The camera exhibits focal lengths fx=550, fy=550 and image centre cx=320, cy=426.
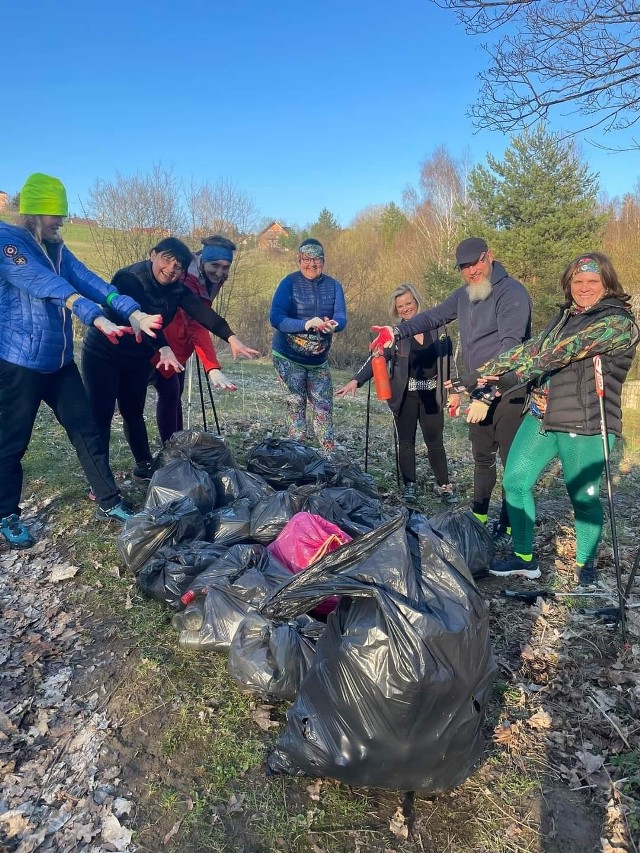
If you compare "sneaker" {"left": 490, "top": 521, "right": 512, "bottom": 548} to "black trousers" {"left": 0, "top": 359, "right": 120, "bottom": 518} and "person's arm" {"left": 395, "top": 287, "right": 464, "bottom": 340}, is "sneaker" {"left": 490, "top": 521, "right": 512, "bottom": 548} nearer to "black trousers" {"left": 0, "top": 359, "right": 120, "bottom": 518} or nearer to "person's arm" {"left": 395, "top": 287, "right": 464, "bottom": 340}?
"person's arm" {"left": 395, "top": 287, "right": 464, "bottom": 340}

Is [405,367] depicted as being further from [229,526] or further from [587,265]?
[229,526]

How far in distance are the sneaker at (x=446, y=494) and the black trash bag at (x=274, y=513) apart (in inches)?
80.4

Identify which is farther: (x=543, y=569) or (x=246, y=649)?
(x=543, y=569)

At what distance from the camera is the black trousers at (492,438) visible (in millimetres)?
3775

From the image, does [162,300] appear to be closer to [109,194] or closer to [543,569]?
[543,569]

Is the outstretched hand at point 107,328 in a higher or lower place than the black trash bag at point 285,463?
higher

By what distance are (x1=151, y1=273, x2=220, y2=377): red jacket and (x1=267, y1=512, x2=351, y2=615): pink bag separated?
2004mm

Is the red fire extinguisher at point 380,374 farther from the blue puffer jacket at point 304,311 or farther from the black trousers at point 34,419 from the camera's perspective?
the black trousers at point 34,419

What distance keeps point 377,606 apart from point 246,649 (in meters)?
0.89

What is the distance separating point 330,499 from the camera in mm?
3486

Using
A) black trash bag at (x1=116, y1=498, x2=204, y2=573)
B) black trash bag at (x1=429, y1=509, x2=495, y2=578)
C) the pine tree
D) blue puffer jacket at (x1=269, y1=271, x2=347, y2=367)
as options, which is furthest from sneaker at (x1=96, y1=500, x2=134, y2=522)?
the pine tree

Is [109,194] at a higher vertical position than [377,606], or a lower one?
higher

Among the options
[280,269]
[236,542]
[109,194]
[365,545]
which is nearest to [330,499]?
[236,542]

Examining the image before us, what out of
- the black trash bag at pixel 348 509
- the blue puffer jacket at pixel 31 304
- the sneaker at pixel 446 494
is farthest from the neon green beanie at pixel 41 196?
the sneaker at pixel 446 494
